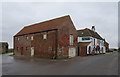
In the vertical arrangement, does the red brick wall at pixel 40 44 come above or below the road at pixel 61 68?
above

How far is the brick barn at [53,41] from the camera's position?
18047 millimetres

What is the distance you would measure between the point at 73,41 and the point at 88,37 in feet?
26.0

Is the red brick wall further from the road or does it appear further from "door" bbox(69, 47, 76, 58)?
the road

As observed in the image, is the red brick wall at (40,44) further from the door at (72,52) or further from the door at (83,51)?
the door at (83,51)

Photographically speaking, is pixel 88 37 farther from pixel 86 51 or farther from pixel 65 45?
pixel 65 45

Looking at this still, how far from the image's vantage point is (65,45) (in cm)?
1922

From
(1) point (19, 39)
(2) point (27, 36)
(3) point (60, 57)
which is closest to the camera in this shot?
(3) point (60, 57)

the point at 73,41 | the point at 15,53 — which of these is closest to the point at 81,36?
the point at 73,41

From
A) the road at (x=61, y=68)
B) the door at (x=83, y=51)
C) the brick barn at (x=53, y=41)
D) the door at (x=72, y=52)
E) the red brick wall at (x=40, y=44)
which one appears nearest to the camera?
the road at (x=61, y=68)

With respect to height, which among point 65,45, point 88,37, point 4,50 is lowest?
point 4,50

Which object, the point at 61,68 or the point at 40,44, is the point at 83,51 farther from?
the point at 61,68

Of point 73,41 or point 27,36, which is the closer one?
point 73,41

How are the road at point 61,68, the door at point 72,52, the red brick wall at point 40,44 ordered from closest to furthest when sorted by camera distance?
the road at point 61,68
the red brick wall at point 40,44
the door at point 72,52

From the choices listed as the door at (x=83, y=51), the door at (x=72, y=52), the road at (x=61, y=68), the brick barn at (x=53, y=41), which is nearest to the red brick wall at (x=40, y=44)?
the brick barn at (x=53, y=41)
